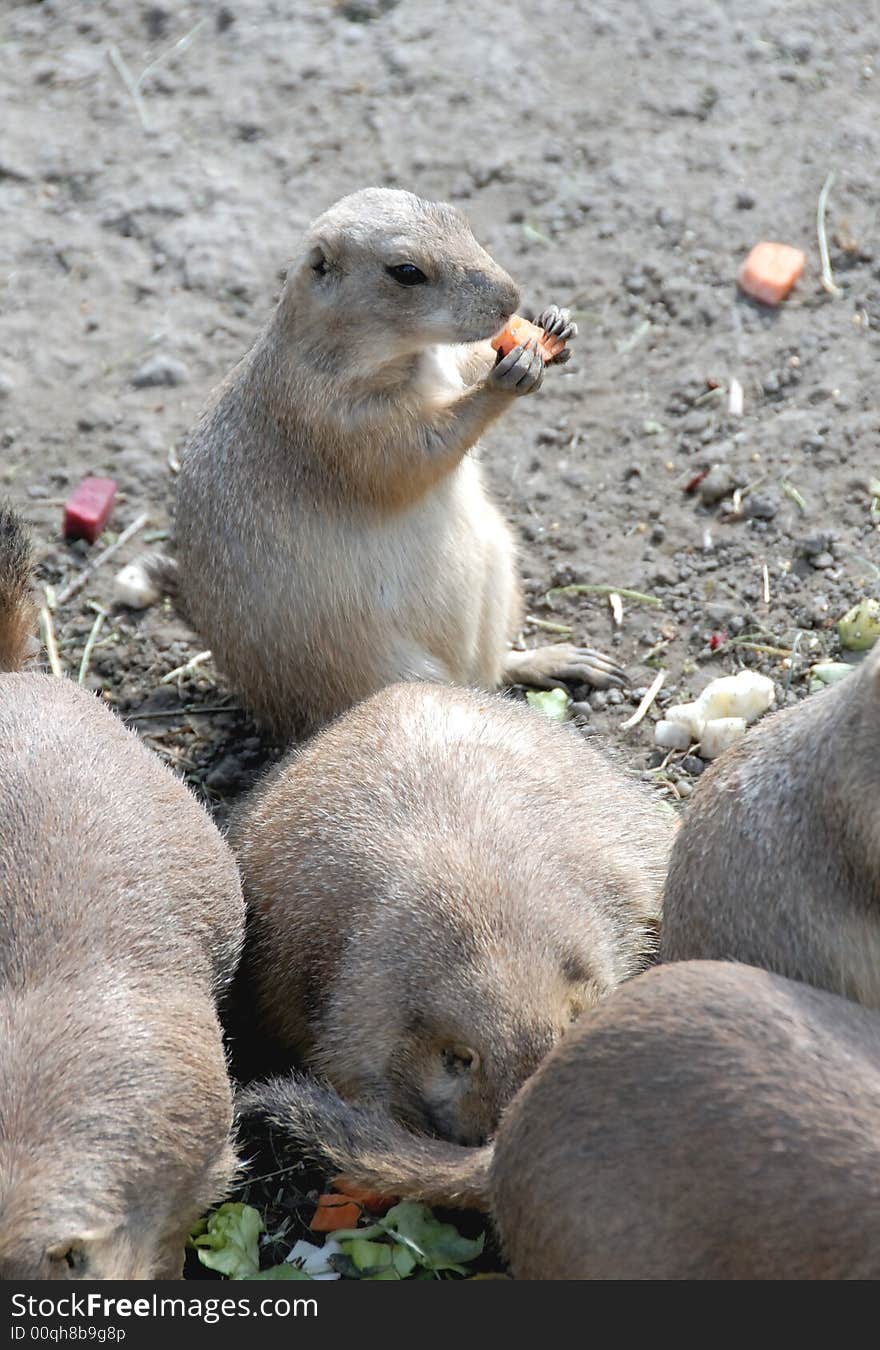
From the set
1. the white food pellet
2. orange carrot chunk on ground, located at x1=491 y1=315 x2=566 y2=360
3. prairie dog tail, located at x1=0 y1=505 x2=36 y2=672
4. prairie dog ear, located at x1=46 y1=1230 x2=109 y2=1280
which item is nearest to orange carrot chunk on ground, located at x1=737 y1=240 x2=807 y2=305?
orange carrot chunk on ground, located at x1=491 y1=315 x2=566 y2=360

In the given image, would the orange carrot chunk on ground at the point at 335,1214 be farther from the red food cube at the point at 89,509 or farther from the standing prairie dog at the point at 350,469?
the red food cube at the point at 89,509

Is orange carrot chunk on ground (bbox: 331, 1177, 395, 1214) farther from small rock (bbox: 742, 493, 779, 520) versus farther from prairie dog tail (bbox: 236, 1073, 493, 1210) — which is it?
small rock (bbox: 742, 493, 779, 520)

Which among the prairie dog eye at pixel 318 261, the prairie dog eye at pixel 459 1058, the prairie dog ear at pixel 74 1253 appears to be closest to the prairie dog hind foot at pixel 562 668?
the prairie dog eye at pixel 318 261

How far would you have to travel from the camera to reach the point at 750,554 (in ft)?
20.9

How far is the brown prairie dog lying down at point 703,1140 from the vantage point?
10.4ft

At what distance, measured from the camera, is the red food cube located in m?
6.87

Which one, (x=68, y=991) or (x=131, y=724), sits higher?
(x=68, y=991)

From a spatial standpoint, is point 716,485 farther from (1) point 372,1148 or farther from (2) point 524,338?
(1) point 372,1148

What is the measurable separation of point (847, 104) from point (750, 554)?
9.40ft

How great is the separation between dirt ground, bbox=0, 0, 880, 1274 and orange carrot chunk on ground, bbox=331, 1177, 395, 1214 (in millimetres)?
1905

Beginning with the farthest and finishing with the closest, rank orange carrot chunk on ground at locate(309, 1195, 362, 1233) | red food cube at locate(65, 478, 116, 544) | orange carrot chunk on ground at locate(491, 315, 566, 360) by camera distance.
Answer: red food cube at locate(65, 478, 116, 544), orange carrot chunk on ground at locate(491, 315, 566, 360), orange carrot chunk on ground at locate(309, 1195, 362, 1233)

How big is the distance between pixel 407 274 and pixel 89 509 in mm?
2003

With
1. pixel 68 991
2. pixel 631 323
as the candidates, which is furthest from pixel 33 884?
pixel 631 323
